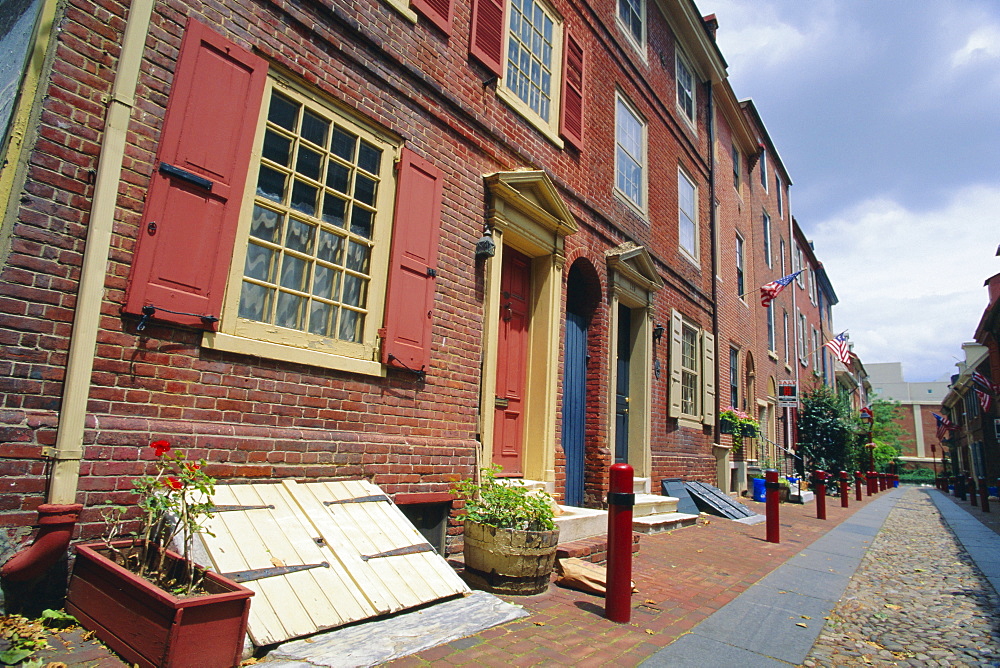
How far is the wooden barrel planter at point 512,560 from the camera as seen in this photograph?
4098 millimetres

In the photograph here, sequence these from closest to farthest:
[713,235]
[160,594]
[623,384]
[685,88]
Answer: [160,594], [623,384], [685,88], [713,235]

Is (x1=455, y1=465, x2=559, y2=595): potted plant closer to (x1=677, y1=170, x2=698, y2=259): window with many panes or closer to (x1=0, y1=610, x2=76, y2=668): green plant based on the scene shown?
(x1=0, y1=610, x2=76, y2=668): green plant

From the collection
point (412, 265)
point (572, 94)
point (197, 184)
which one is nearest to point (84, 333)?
point (197, 184)

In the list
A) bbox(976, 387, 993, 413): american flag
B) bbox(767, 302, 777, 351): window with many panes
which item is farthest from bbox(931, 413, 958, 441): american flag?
bbox(767, 302, 777, 351): window with many panes

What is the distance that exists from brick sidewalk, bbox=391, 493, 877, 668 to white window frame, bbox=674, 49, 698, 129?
8.55 m

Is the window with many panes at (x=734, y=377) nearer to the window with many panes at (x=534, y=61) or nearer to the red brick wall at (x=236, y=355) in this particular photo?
the red brick wall at (x=236, y=355)

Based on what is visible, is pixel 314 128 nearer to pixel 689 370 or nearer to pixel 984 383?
pixel 689 370

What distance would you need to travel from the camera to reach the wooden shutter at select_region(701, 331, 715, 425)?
1144 cm

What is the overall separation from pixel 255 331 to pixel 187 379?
56cm

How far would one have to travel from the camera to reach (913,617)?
14.6 feet

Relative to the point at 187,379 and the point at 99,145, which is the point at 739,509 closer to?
the point at 187,379

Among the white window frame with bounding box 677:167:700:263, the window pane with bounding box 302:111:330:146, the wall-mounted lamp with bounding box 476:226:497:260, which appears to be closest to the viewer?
the window pane with bounding box 302:111:330:146

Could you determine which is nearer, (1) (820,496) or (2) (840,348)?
(1) (820,496)

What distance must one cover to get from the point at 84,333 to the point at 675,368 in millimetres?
8772
